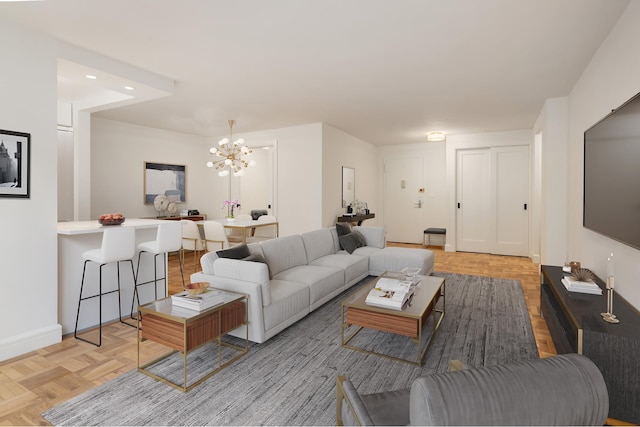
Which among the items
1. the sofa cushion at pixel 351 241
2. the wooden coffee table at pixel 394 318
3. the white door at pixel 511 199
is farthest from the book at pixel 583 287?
the white door at pixel 511 199

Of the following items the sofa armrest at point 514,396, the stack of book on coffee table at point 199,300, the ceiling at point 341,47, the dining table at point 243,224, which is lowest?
the stack of book on coffee table at point 199,300

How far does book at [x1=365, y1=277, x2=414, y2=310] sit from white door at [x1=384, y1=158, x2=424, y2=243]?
19.1 ft

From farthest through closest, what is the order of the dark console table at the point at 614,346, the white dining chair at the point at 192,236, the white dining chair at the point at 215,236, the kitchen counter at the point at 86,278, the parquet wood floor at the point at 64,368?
the white dining chair at the point at 192,236, the white dining chair at the point at 215,236, the kitchen counter at the point at 86,278, the parquet wood floor at the point at 64,368, the dark console table at the point at 614,346

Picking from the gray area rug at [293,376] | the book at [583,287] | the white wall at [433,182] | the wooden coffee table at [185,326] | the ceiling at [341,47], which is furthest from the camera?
the white wall at [433,182]

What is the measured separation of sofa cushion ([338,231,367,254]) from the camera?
16.0 ft

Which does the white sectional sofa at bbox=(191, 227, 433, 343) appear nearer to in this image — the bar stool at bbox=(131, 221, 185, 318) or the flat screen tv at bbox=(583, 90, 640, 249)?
the bar stool at bbox=(131, 221, 185, 318)

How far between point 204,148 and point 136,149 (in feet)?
5.35

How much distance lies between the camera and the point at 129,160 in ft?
20.4

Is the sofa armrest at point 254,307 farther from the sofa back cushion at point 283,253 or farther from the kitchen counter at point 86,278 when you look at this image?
the kitchen counter at point 86,278

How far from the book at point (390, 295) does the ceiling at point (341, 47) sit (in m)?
2.12

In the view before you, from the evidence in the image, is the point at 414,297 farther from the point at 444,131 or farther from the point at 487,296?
the point at 444,131

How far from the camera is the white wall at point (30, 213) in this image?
2605 mm

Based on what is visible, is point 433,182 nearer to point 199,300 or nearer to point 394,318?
point 394,318

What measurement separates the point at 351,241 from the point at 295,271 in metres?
1.49
